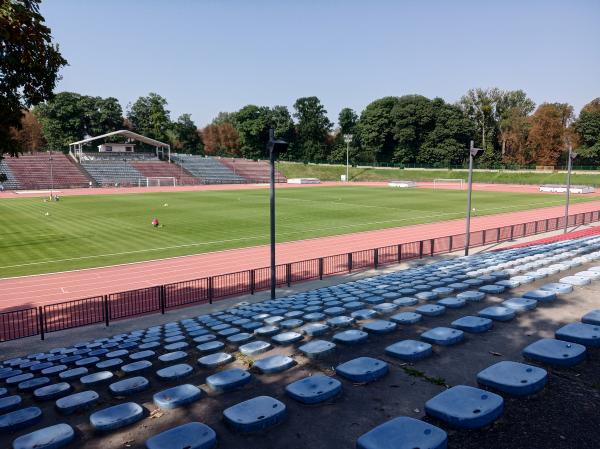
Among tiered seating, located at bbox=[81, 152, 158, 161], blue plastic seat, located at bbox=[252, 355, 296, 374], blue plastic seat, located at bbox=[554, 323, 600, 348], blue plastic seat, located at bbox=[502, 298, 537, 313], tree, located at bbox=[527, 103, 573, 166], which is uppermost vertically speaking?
tree, located at bbox=[527, 103, 573, 166]

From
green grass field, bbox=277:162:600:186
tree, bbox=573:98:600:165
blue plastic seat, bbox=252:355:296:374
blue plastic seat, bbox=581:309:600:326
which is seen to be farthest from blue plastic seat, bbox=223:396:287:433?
tree, bbox=573:98:600:165

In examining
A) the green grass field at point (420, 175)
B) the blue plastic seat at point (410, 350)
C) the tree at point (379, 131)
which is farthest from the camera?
the tree at point (379, 131)

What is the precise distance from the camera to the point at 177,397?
21.7 ft

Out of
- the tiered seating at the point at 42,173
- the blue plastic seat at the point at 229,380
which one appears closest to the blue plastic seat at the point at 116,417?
the blue plastic seat at the point at 229,380

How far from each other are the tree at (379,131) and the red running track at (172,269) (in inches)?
3557

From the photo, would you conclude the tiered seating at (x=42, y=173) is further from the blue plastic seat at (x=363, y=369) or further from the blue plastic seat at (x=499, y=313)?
the blue plastic seat at (x=363, y=369)

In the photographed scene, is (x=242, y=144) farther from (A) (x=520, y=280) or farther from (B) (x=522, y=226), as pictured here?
(A) (x=520, y=280)

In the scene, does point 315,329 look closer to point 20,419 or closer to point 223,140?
point 20,419

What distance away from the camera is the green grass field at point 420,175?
283ft

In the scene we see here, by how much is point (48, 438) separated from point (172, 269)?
64.9ft

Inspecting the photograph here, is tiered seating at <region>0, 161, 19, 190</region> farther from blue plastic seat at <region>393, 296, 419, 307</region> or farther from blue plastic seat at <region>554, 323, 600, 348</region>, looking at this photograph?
blue plastic seat at <region>554, 323, 600, 348</region>

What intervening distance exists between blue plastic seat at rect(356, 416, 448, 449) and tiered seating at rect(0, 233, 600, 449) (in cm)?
1

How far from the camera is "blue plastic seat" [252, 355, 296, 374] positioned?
7.68 metres

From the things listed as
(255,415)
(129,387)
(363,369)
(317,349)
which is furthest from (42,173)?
(255,415)
